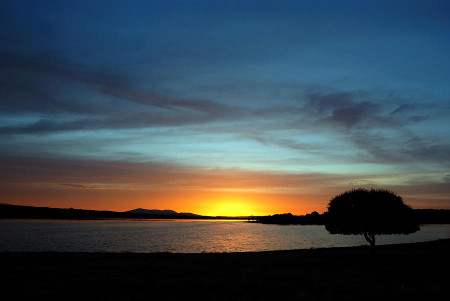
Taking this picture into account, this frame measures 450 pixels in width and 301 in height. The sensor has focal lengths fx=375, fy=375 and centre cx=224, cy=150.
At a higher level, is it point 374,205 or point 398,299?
point 374,205

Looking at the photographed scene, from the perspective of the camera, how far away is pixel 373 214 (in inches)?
2144

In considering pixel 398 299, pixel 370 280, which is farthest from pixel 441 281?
pixel 398 299

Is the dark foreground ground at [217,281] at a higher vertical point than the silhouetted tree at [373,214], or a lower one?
lower

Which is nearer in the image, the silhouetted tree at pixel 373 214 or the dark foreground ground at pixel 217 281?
the dark foreground ground at pixel 217 281

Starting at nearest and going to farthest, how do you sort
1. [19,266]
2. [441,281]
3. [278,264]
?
1. [441,281]
2. [19,266]
3. [278,264]

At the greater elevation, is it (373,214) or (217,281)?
(373,214)

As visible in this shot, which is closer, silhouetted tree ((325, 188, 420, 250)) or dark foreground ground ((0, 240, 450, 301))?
dark foreground ground ((0, 240, 450, 301))

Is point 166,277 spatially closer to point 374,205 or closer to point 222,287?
point 222,287

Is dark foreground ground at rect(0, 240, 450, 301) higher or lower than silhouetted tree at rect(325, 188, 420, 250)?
lower

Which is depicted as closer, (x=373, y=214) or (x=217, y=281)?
(x=217, y=281)

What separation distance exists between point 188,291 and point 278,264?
1946 centimetres

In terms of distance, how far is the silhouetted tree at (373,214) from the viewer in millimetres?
54438

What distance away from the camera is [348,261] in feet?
145

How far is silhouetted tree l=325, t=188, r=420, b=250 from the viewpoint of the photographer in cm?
5444
